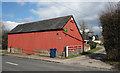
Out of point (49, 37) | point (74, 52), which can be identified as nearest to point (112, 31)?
point (74, 52)

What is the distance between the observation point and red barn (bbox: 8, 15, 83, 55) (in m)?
13.9

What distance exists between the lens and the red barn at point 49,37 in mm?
13875

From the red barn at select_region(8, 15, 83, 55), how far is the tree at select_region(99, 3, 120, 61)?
5.71 metres

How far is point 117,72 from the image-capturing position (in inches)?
281

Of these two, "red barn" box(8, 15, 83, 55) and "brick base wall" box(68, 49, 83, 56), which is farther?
"brick base wall" box(68, 49, 83, 56)

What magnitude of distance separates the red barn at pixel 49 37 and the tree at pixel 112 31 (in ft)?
18.7

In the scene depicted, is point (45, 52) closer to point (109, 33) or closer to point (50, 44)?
point (50, 44)

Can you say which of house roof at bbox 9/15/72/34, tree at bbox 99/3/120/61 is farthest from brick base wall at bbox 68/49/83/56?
tree at bbox 99/3/120/61

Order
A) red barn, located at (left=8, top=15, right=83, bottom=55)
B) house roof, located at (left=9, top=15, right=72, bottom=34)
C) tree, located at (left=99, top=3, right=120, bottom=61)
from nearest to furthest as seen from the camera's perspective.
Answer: tree, located at (left=99, top=3, right=120, bottom=61), red barn, located at (left=8, top=15, right=83, bottom=55), house roof, located at (left=9, top=15, right=72, bottom=34)

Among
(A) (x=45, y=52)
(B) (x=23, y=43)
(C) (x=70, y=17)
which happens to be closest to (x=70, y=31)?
(C) (x=70, y=17)

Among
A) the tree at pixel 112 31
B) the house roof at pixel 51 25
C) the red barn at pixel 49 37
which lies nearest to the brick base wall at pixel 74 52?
the red barn at pixel 49 37

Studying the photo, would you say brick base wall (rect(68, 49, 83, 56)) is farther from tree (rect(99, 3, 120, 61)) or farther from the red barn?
tree (rect(99, 3, 120, 61))

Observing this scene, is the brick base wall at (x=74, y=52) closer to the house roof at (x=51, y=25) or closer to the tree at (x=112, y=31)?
the house roof at (x=51, y=25)

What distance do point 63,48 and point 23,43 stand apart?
8.96 metres
